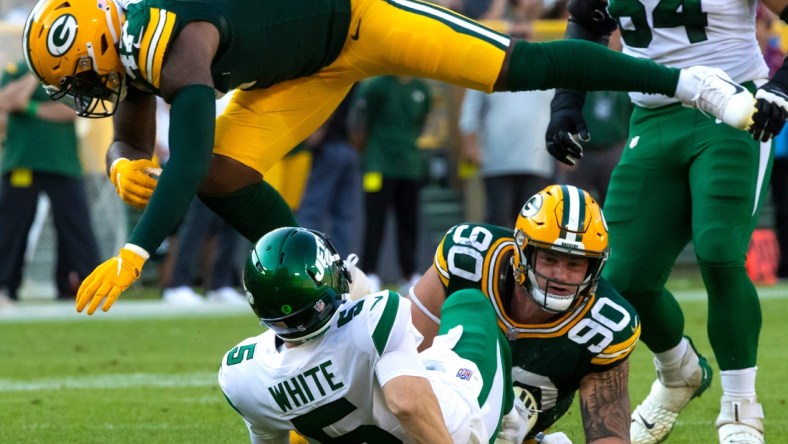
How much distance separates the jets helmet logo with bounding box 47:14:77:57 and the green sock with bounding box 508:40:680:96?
4.57 ft

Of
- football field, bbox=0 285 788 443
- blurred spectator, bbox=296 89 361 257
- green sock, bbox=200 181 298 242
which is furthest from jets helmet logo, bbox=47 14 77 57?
blurred spectator, bbox=296 89 361 257

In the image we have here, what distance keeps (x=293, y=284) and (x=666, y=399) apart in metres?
1.98

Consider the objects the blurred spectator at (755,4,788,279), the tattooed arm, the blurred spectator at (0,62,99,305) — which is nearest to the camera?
the tattooed arm

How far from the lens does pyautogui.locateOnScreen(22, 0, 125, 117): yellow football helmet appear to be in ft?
14.9

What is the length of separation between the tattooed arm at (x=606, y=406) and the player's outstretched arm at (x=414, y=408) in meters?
0.78

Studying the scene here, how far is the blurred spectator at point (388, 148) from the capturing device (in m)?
11.0

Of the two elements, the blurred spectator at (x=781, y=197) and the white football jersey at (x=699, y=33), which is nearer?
the white football jersey at (x=699, y=33)

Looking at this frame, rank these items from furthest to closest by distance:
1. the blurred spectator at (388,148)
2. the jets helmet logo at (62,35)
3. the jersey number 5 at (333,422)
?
the blurred spectator at (388,148)
the jets helmet logo at (62,35)
the jersey number 5 at (333,422)

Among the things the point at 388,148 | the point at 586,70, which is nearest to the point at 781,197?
the point at 388,148

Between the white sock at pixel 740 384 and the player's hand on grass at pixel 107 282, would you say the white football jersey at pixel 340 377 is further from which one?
the white sock at pixel 740 384

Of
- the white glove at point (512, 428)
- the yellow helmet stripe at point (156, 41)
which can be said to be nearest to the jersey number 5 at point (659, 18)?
the white glove at point (512, 428)

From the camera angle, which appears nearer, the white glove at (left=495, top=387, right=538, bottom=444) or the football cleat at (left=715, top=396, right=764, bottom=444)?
the white glove at (left=495, top=387, right=538, bottom=444)

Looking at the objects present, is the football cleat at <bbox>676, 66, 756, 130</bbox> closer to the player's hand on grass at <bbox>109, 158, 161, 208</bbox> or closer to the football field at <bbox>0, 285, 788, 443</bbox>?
the football field at <bbox>0, 285, 788, 443</bbox>

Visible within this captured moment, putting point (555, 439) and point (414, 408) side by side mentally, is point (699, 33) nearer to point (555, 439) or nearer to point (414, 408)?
point (555, 439)
